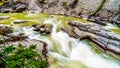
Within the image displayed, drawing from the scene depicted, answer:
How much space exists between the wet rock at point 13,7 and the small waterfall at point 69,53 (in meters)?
7.93

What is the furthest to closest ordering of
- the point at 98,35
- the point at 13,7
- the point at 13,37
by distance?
the point at 13,7
the point at 98,35
the point at 13,37

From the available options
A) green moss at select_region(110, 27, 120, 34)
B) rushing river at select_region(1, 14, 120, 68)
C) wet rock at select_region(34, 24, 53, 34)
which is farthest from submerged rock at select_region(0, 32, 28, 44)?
green moss at select_region(110, 27, 120, 34)

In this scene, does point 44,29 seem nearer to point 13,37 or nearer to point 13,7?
point 13,37

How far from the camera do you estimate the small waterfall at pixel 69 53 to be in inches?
404

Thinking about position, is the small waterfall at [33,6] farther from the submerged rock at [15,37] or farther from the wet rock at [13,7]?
the submerged rock at [15,37]

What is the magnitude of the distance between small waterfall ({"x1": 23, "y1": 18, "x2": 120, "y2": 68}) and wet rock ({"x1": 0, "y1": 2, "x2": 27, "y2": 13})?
793 cm

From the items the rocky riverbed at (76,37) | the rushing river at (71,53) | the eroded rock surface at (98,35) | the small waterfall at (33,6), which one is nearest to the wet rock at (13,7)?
the small waterfall at (33,6)

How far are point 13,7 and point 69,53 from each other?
12229 mm

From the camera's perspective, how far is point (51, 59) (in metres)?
9.98

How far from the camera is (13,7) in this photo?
21.9 meters

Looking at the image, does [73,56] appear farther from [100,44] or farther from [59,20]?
[59,20]

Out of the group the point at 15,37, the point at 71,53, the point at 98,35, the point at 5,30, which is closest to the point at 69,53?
the point at 71,53

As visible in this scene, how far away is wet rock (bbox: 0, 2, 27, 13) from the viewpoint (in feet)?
69.5

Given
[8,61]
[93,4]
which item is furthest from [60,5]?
[8,61]
